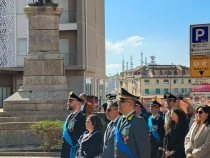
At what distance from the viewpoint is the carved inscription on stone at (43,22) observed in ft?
55.8

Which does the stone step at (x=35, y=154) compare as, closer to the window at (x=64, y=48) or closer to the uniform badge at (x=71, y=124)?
the uniform badge at (x=71, y=124)

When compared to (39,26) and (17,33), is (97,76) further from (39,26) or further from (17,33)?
(39,26)

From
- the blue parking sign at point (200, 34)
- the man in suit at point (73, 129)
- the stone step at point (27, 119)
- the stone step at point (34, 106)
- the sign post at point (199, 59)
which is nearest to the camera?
the man in suit at point (73, 129)

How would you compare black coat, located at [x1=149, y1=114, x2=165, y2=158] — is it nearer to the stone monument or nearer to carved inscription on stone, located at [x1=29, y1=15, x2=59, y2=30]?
the stone monument

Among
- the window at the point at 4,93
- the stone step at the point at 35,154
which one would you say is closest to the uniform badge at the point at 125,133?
the stone step at the point at 35,154

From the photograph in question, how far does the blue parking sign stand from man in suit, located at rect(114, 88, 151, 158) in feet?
13.6

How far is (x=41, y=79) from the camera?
16719 millimetres

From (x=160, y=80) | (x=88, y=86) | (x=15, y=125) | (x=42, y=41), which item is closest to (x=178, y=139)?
(x=15, y=125)

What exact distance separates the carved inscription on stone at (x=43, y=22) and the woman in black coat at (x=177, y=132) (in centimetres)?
964

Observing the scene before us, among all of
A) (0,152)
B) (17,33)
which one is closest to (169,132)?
(0,152)

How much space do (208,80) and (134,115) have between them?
4.01 meters

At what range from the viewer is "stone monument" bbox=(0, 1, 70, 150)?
50.4 ft

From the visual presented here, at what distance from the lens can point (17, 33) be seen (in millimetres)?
40375

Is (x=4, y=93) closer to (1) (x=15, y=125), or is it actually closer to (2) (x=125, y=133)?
(1) (x=15, y=125)
